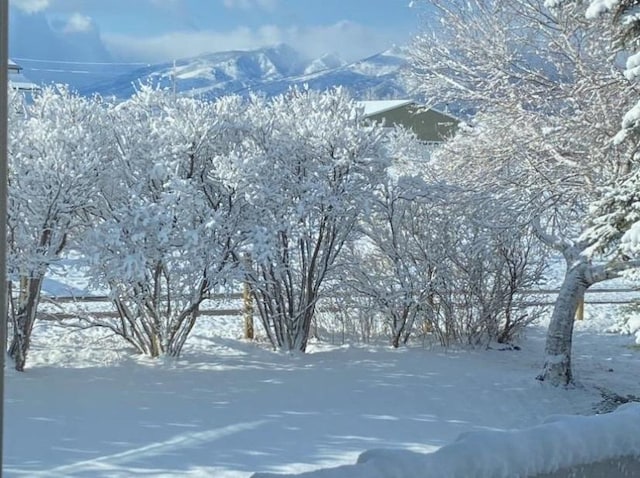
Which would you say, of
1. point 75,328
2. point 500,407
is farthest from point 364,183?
point 75,328

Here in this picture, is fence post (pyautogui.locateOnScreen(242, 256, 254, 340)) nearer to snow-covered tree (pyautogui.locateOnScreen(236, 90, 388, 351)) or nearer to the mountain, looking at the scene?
snow-covered tree (pyautogui.locateOnScreen(236, 90, 388, 351))

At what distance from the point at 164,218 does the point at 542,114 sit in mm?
3172

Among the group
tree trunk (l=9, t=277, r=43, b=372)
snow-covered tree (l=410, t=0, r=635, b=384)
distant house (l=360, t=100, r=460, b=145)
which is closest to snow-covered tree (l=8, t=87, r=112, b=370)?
tree trunk (l=9, t=277, r=43, b=372)

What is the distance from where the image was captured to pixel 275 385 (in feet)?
18.0

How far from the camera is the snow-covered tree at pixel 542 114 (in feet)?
19.7

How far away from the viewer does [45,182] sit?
5.30 m

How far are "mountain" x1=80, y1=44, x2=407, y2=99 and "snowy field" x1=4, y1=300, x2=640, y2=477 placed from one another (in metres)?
2.05

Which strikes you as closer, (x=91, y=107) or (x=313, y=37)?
(x=313, y=37)

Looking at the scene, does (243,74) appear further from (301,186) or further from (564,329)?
(564,329)

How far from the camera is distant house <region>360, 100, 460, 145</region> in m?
9.02

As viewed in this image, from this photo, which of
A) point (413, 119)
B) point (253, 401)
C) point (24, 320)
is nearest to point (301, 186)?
point (253, 401)

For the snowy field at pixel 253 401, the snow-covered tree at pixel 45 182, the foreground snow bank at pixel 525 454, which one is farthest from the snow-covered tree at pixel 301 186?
the foreground snow bank at pixel 525 454

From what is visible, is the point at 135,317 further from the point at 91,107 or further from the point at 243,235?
the point at 91,107

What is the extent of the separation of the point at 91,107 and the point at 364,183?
7.02 ft
